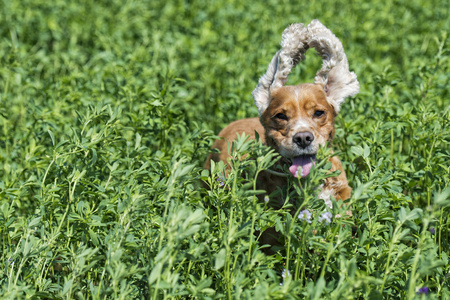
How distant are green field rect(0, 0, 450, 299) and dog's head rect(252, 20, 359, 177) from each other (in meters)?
0.36

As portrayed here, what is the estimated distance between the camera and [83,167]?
3.68 metres

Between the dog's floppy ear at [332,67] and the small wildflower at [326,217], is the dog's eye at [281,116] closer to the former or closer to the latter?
the dog's floppy ear at [332,67]

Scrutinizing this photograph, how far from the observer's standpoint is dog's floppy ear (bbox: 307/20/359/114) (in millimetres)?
3881

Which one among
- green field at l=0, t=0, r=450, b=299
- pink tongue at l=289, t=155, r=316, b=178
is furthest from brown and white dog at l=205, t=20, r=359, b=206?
green field at l=0, t=0, r=450, b=299

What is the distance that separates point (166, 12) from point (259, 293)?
24.1ft

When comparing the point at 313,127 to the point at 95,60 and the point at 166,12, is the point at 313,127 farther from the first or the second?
the point at 166,12

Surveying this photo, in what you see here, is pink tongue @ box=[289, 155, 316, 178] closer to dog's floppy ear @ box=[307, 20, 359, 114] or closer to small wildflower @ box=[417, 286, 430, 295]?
dog's floppy ear @ box=[307, 20, 359, 114]

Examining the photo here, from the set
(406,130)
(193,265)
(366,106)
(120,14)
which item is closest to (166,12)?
(120,14)

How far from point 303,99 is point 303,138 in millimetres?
415

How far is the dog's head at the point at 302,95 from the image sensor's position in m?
3.69

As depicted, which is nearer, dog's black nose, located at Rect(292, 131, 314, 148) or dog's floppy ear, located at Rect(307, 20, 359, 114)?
dog's black nose, located at Rect(292, 131, 314, 148)

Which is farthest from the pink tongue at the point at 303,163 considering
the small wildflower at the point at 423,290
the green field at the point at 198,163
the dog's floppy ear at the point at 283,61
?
the small wildflower at the point at 423,290

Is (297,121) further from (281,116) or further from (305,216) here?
(305,216)

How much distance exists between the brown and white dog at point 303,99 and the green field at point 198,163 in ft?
0.70
